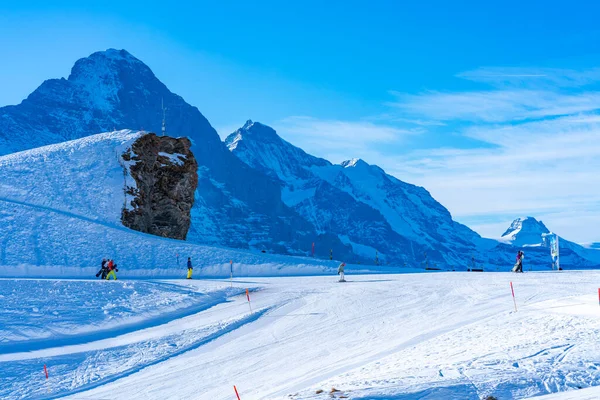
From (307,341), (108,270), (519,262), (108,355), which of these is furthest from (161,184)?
(307,341)

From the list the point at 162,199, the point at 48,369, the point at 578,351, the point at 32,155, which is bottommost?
the point at 48,369

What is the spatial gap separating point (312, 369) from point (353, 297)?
10.9 meters

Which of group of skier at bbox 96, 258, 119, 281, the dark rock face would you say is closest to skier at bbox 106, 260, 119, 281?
group of skier at bbox 96, 258, 119, 281

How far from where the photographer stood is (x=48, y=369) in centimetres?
1725

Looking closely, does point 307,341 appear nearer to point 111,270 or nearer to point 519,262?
point 111,270

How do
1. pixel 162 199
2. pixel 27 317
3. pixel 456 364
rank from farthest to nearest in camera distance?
1. pixel 162 199
2. pixel 27 317
3. pixel 456 364

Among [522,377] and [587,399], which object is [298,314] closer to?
[522,377]

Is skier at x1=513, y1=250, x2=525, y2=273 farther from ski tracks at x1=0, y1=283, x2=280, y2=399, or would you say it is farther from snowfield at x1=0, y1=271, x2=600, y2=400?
ski tracks at x1=0, y1=283, x2=280, y2=399

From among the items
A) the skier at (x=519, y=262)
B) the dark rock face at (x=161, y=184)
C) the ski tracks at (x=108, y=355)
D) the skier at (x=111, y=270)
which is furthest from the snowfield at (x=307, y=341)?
the dark rock face at (x=161, y=184)

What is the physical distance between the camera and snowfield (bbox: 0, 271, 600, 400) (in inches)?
435

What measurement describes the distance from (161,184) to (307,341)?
129 ft

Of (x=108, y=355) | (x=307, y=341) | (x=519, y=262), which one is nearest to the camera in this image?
(x=307, y=341)

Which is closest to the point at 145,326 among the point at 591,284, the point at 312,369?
the point at 312,369

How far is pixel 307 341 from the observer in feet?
58.2
